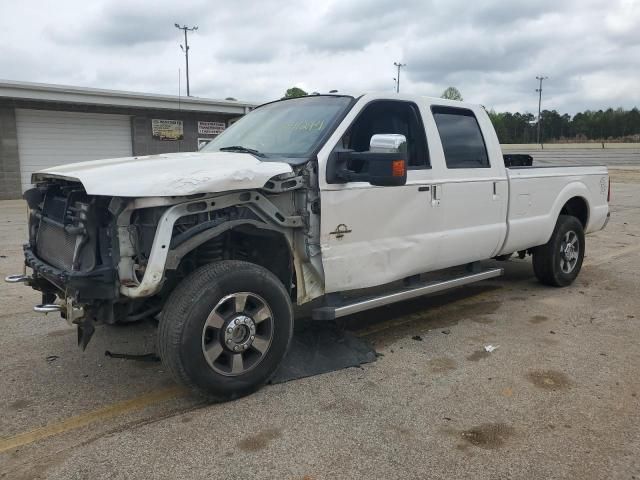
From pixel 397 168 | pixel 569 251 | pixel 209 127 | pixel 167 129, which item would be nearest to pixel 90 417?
pixel 397 168

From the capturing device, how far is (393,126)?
4672mm

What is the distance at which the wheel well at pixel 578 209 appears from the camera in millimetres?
6730

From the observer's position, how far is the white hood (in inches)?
124

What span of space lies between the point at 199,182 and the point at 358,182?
4.31ft

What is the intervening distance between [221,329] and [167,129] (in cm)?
1844

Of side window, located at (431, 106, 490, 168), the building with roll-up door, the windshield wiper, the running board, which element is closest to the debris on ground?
the running board

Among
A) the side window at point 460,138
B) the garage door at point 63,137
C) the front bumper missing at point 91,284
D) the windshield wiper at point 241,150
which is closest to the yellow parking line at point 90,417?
the front bumper missing at point 91,284

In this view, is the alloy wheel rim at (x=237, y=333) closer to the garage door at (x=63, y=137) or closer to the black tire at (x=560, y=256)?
the black tire at (x=560, y=256)

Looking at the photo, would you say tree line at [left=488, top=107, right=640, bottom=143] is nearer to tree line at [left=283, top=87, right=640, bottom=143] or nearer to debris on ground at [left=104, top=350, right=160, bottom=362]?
tree line at [left=283, top=87, right=640, bottom=143]

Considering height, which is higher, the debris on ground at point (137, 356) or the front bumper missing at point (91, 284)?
the front bumper missing at point (91, 284)

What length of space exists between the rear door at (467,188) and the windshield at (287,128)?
3.47 ft

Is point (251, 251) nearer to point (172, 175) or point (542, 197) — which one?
point (172, 175)

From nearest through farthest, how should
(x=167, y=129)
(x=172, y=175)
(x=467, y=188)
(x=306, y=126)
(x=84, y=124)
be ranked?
(x=172, y=175) < (x=306, y=126) < (x=467, y=188) < (x=84, y=124) < (x=167, y=129)

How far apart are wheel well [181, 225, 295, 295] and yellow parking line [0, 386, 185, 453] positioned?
2.79 feet
